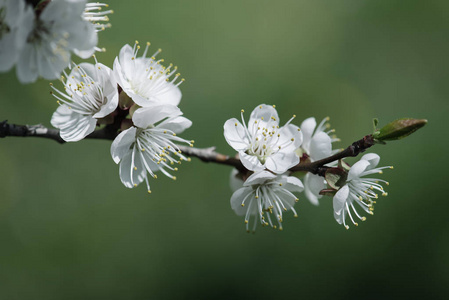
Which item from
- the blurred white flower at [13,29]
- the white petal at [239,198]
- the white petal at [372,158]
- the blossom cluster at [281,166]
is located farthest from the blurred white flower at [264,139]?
the blurred white flower at [13,29]

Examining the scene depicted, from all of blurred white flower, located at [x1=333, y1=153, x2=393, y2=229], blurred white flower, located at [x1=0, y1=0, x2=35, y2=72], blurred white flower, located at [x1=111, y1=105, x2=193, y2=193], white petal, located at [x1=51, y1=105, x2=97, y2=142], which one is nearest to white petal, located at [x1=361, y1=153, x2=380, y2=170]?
blurred white flower, located at [x1=333, y1=153, x2=393, y2=229]

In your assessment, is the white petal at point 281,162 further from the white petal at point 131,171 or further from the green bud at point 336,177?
the white petal at point 131,171

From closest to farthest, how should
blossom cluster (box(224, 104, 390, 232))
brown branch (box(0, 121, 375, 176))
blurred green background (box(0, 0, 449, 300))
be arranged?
1. brown branch (box(0, 121, 375, 176))
2. blossom cluster (box(224, 104, 390, 232))
3. blurred green background (box(0, 0, 449, 300))

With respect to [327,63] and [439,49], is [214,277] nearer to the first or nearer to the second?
[327,63]

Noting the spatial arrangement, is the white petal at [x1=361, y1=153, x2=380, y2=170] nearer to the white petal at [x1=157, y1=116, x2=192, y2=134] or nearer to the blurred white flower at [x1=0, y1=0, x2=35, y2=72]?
the white petal at [x1=157, y1=116, x2=192, y2=134]

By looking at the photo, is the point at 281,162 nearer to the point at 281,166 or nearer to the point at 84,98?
the point at 281,166

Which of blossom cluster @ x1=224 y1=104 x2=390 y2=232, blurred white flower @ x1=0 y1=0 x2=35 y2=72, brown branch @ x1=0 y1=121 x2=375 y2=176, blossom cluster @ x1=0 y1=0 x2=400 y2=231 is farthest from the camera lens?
blossom cluster @ x1=224 y1=104 x2=390 y2=232
